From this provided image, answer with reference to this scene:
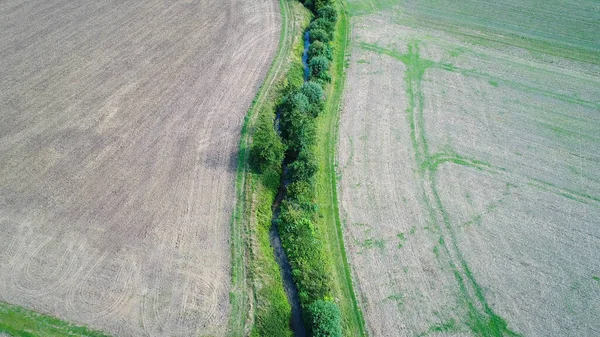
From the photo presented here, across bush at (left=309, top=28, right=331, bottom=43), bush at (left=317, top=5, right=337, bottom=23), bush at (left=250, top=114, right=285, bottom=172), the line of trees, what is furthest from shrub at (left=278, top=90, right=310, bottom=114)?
bush at (left=317, top=5, right=337, bottom=23)

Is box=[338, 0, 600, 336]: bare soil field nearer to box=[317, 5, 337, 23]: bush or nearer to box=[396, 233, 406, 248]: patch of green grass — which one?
box=[396, 233, 406, 248]: patch of green grass

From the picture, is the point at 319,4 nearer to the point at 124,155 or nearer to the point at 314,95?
the point at 314,95

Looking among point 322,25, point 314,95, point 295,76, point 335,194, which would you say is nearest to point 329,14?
point 322,25

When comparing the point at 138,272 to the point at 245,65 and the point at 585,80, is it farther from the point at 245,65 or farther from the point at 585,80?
the point at 585,80

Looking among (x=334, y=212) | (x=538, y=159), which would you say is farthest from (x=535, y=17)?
(x=334, y=212)

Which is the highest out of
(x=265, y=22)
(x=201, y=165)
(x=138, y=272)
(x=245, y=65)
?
(x=265, y=22)

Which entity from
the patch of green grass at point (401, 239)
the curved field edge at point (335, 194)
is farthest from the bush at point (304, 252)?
the patch of green grass at point (401, 239)
